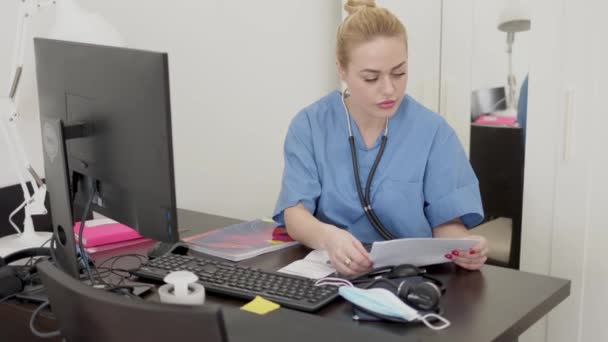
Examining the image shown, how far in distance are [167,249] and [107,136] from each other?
40 centimetres

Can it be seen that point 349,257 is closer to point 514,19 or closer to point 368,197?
point 368,197

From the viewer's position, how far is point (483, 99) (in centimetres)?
240

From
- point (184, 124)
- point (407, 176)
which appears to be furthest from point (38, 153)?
point (407, 176)

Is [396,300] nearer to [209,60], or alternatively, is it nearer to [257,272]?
[257,272]

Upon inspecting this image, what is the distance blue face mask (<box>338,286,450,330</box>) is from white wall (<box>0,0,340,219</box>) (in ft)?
3.64

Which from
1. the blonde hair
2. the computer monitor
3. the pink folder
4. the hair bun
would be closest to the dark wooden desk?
the computer monitor

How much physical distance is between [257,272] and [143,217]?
0.88ft

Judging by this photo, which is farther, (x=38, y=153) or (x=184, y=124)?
(x=184, y=124)

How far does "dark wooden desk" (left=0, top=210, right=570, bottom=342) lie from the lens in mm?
1052

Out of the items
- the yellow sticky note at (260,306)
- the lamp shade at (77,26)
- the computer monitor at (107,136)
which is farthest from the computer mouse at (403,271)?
the lamp shade at (77,26)

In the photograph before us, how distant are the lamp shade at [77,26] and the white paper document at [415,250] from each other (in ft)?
2.65

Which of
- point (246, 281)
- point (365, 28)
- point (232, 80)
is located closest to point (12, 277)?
point (246, 281)

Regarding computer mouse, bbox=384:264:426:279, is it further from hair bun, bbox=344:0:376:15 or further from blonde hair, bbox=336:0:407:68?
hair bun, bbox=344:0:376:15

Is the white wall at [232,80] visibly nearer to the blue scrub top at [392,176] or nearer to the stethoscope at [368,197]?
the blue scrub top at [392,176]
